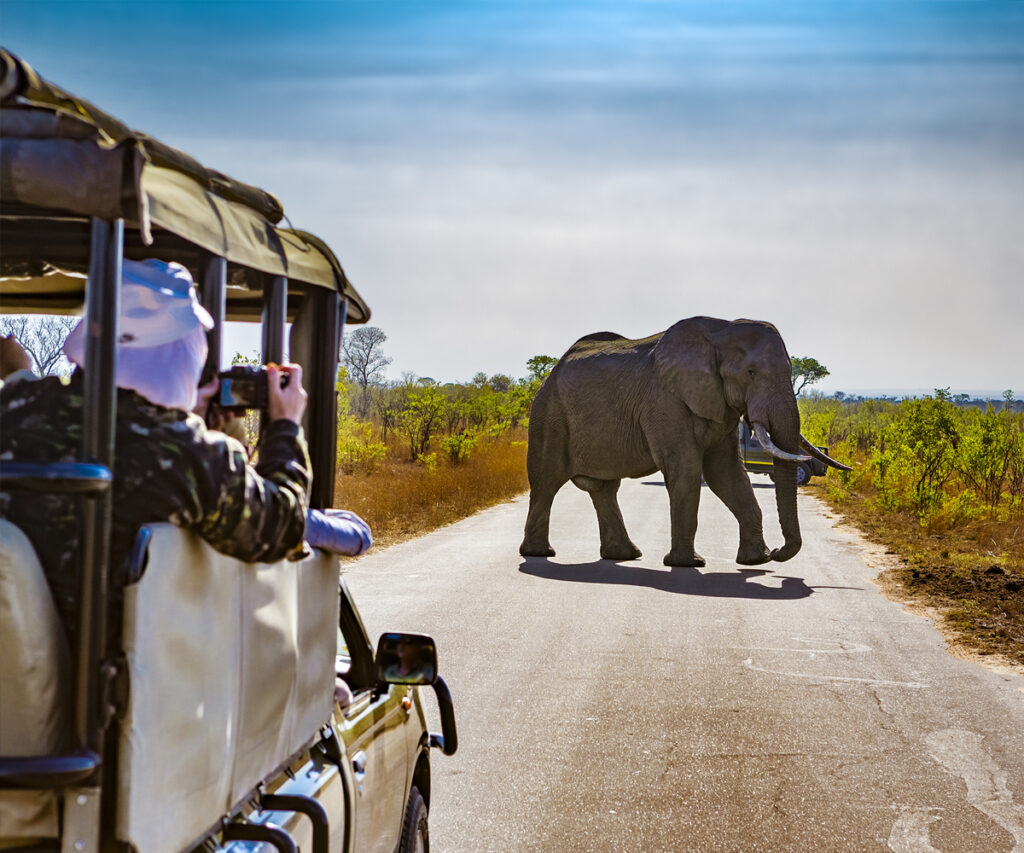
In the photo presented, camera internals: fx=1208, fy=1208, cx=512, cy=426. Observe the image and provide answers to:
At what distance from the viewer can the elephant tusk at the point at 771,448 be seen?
14259 millimetres

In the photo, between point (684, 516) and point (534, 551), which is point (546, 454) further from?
point (684, 516)

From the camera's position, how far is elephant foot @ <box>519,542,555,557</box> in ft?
49.2

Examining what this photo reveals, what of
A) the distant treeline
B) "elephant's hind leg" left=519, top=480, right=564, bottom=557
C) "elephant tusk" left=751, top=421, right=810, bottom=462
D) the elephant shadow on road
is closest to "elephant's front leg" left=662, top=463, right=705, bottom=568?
the elephant shadow on road

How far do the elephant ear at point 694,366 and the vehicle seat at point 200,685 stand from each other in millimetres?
12778

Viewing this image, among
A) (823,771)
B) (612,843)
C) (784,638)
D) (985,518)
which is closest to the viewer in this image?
(612,843)

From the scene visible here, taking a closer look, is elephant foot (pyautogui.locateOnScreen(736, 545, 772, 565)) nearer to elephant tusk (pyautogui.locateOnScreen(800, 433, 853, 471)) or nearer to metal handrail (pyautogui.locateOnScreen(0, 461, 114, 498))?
elephant tusk (pyautogui.locateOnScreen(800, 433, 853, 471))

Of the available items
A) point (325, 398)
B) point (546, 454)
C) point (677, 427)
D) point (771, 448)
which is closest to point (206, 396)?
point (325, 398)

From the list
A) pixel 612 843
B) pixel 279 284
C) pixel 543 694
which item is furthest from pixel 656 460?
pixel 279 284

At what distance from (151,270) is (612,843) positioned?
142 inches

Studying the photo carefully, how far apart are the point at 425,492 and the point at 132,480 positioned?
18.6m

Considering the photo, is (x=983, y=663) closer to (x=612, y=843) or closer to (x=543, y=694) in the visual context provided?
(x=543, y=694)

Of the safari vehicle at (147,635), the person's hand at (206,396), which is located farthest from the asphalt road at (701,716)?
the person's hand at (206,396)

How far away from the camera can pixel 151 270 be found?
2.42 m

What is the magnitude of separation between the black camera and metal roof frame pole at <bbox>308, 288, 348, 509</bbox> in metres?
0.68
